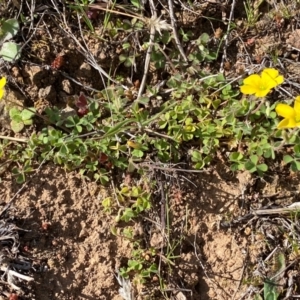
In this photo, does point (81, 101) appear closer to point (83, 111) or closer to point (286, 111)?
point (83, 111)

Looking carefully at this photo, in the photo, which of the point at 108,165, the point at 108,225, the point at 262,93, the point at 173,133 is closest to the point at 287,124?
the point at 262,93

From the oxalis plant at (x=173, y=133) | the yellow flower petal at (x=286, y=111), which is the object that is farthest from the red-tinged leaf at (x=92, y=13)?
the yellow flower petal at (x=286, y=111)

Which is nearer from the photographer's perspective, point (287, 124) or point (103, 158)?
point (287, 124)

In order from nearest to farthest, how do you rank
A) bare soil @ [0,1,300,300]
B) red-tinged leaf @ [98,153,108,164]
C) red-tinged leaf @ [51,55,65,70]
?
bare soil @ [0,1,300,300] < red-tinged leaf @ [98,153,108,164] < red-tinged leaf @ [51,55,65,70]

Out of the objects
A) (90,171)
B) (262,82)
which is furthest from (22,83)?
(262,82)

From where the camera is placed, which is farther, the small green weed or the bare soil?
the small green weed

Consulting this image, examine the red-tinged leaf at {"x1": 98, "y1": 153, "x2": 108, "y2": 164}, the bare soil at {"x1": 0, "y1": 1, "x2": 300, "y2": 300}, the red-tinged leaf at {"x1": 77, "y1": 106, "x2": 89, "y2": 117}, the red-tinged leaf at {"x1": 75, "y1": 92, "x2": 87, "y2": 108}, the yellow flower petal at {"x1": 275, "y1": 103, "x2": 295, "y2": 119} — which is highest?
the yellow flower petal at {"x1": 275, "y1": 103, "x2": 295, "y2": 119}

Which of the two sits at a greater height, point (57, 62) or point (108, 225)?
point (57, 62)

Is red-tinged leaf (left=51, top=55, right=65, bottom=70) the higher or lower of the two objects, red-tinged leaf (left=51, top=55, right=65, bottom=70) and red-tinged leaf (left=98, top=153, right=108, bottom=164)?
the higher

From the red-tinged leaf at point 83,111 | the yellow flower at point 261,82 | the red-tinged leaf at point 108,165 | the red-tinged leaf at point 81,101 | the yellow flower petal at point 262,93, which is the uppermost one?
the yellow flower at point 261,82

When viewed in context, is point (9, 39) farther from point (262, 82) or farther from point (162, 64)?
point (262, 82)

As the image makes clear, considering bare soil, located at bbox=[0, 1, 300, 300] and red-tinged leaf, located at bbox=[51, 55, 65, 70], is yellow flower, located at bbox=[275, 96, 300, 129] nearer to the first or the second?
bare soil, located at bbox=[0, 1, 300, 300]

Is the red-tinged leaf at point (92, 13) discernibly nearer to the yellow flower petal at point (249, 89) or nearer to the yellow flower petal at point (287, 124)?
the yellow flower petal at point (249, 89)

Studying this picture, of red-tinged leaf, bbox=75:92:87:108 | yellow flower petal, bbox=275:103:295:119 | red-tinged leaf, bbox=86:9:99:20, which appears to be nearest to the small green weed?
red-tinged leaf, bbox=75:92:87:108
